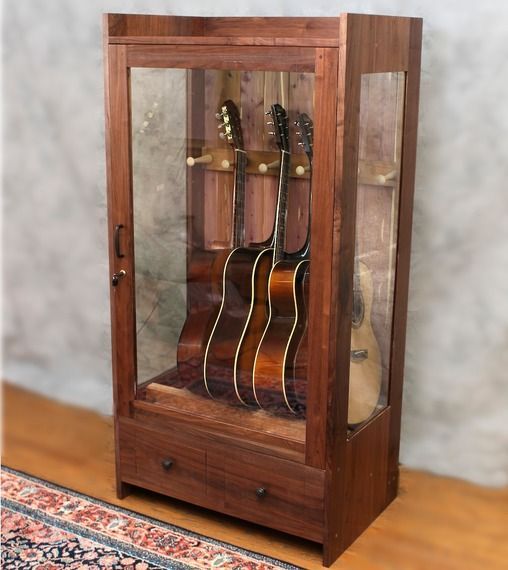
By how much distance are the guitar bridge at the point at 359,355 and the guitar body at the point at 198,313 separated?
1.42ft

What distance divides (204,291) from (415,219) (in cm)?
70

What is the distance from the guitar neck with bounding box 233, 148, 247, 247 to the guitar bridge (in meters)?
0.44

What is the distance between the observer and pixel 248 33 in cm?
284

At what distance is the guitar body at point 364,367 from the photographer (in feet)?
8.25

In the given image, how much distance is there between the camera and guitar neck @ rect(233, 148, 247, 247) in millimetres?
2635

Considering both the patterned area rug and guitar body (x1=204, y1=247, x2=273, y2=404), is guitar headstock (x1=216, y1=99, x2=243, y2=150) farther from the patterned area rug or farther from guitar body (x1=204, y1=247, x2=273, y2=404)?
the patterned area rug

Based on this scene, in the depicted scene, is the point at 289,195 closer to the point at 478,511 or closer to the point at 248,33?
the point at 248,33

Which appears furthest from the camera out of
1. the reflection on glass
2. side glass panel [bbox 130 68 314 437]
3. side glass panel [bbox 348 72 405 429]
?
the reflection on glass

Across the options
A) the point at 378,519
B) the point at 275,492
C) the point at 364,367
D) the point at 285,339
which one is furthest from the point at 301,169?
the point at 378,519

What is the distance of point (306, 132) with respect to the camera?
240 cm

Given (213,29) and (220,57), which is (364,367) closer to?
(220,57)

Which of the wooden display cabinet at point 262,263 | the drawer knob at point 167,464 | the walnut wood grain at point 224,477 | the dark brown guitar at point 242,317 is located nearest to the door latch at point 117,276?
the wooden display cabinet at point 262,263

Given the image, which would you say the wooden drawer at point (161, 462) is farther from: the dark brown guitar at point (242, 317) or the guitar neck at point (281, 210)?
the guitar neck at point (281, 210)

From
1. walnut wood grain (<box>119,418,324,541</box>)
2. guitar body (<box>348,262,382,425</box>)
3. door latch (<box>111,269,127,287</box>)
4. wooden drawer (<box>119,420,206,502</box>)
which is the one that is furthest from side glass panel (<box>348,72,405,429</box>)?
door latch (<box>111,269,127,287</box>)
